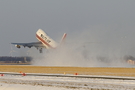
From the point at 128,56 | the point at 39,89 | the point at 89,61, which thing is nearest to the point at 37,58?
the point at 89,61

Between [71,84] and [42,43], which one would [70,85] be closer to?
[71,84]

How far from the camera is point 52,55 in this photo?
100 m

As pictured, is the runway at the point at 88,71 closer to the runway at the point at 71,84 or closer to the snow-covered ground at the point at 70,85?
the runway at the point at 71,84

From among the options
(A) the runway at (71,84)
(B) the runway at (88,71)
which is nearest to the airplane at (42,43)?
(B) the runway at (88,71)

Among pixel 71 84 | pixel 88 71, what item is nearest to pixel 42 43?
pixel 88 71

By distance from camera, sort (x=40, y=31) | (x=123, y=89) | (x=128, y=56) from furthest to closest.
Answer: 1. (x=40, y=31)
2. (x=128, y=56)
3. (x=123, y=89)

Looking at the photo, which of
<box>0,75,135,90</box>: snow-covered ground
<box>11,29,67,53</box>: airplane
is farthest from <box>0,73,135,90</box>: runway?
<box>11,29,67,53</box>: airplane

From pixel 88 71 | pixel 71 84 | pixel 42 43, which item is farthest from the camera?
pixel 42 43

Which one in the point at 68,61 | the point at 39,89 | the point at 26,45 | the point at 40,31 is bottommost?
the point at 39,89

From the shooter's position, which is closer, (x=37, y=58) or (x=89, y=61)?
(x=89, y=61)

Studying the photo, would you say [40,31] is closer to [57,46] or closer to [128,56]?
[57,46]

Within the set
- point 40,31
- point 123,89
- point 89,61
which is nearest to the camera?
point 123,89

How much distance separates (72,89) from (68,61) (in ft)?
225

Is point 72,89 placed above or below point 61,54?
below
